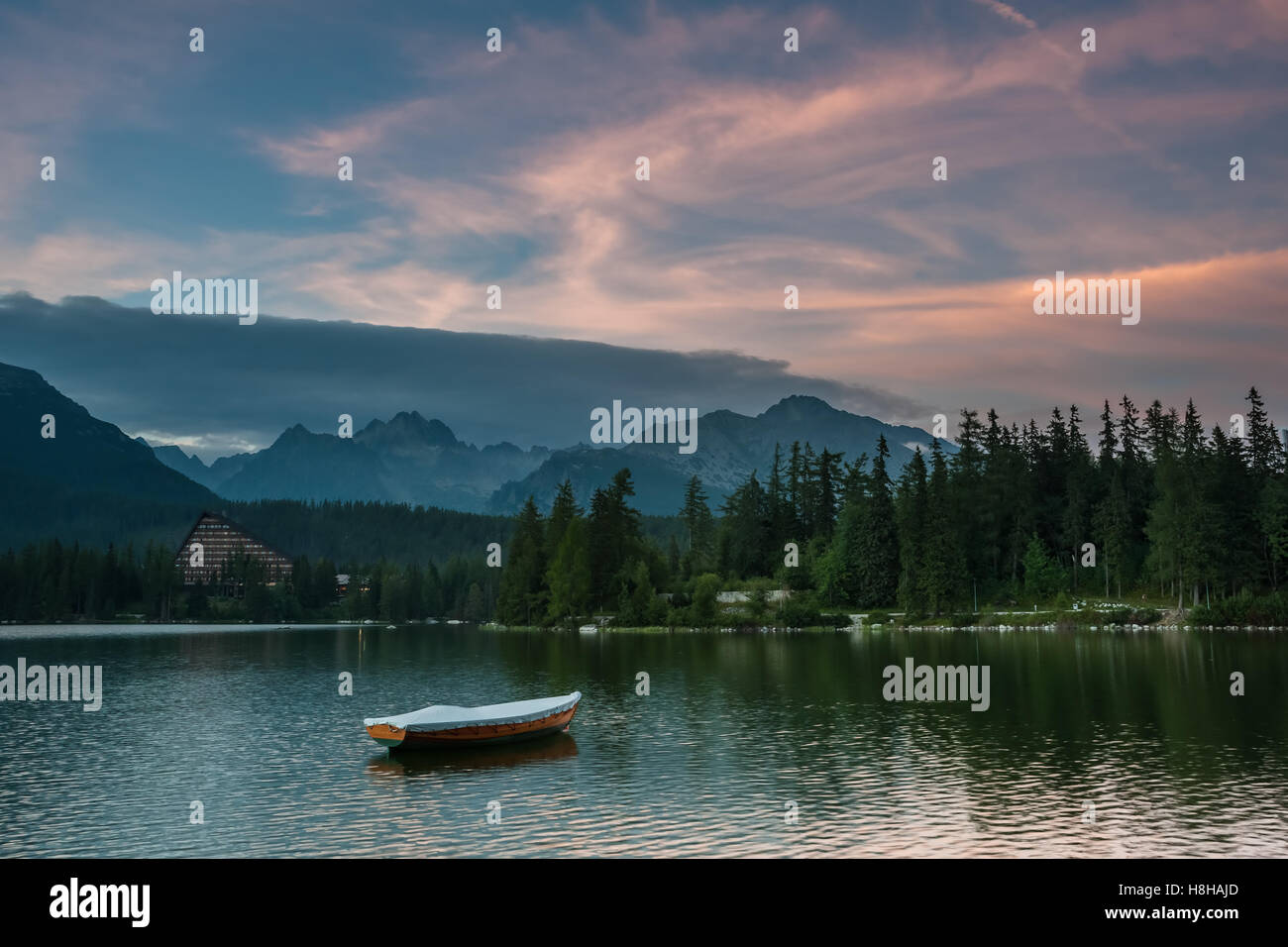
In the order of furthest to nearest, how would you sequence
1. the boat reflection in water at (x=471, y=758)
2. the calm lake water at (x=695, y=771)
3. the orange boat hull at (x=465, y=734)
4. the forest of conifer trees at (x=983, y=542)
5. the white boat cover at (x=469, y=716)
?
the forest of conifer trees at (x=983, y=542) < the white boat cover at (x=469, y=716) < the orange boat hull at (x=465, y=734) < the boat reflection in water at (x=471, y=758) < the calm lake water at (x=695, y=771)

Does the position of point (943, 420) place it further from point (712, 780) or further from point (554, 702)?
point (712, 780)

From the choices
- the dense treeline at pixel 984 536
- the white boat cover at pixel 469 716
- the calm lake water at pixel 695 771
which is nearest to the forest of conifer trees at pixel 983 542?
the dense treeline at pixel 984 536

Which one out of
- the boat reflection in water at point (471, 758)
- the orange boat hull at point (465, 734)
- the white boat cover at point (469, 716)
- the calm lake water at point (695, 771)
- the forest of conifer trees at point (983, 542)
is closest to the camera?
the calm lake water at point (695, 771)

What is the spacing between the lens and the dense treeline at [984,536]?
14312 cm

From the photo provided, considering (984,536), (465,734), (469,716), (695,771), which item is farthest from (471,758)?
(984,536)

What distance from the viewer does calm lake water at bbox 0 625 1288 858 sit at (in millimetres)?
32375

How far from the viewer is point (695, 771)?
43375 millimetres

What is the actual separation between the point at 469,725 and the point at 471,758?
1.82 meters

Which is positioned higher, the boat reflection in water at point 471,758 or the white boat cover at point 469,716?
the white boat cover at point 469,716

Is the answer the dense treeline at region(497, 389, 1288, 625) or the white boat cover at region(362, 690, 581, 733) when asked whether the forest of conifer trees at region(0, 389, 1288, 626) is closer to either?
the dense treeline at region(497, 389, 1288, 625)

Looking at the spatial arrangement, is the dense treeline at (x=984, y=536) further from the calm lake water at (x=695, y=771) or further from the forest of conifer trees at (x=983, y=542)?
the calm lake water at (x=695, y=771)

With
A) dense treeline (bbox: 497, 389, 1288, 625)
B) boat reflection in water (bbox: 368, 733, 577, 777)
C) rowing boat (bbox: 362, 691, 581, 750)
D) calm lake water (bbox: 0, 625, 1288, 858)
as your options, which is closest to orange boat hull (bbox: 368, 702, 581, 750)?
rowing boat (bbox: 362, 691, 581, 750)
